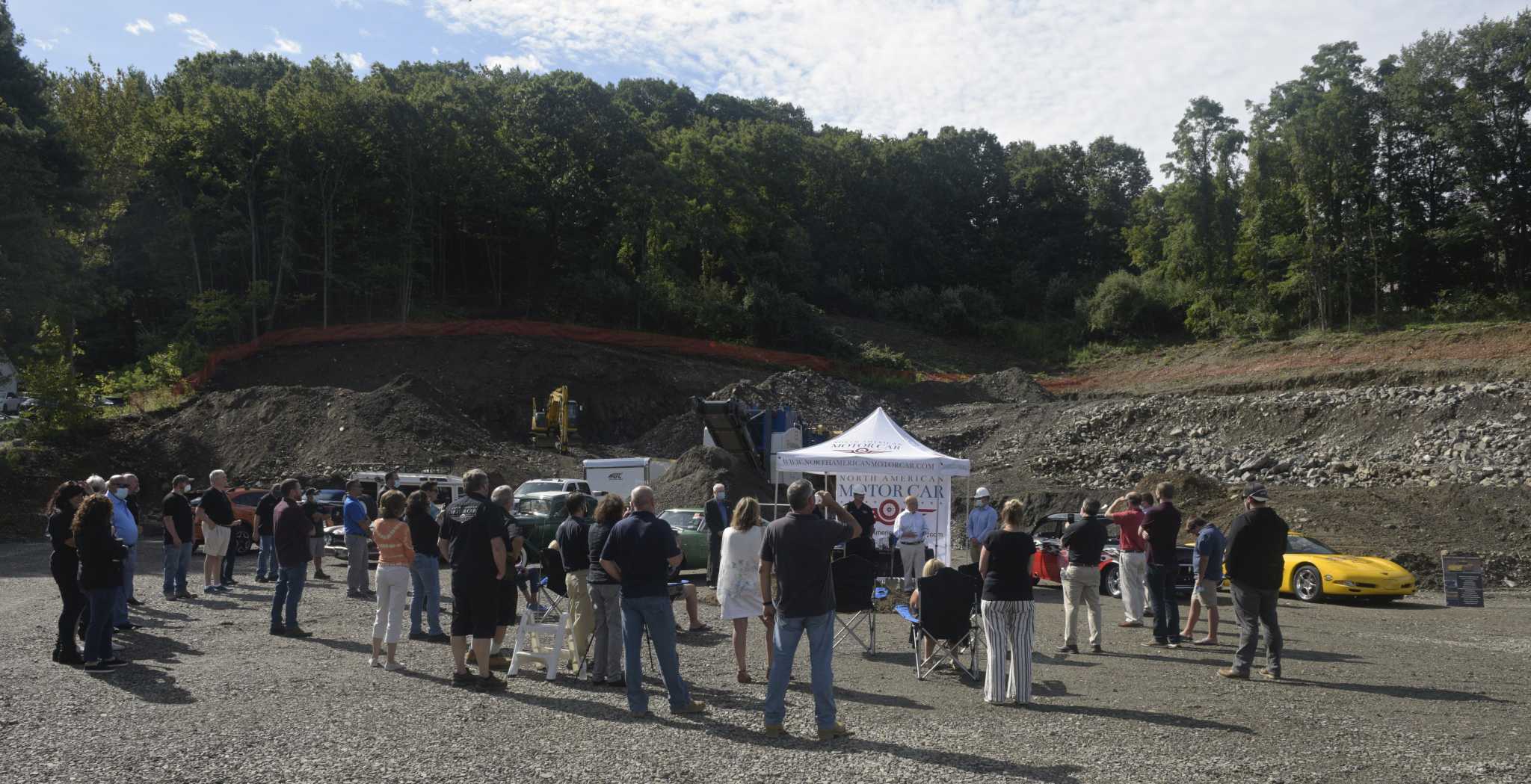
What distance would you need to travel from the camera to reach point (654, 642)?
293 inches

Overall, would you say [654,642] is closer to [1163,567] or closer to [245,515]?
[1163,567]

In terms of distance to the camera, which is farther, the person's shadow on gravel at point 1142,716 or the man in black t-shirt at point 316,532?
the man in black t-shirt at point 316,532

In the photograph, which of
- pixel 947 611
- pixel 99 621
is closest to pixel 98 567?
pixel 99 621

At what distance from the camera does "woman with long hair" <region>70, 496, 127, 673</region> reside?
8961 mm

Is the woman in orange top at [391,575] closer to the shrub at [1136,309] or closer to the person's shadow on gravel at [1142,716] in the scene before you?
the person's shadow on gravel at [1142,716]

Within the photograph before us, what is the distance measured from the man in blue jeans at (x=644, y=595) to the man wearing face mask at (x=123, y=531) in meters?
6.69

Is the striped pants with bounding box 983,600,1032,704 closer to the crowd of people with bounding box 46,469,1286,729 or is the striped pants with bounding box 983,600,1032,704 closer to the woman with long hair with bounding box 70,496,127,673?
the crowd of people with bounding box 46,469,1286,729

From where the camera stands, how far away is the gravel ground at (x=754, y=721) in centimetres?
605

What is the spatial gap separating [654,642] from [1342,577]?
12.6 metres

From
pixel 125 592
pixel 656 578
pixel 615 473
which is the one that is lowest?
pixel 125 592

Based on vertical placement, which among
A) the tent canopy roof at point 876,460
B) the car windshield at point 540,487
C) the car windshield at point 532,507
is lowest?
the car windshield at point 532,507

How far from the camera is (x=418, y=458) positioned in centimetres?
3359

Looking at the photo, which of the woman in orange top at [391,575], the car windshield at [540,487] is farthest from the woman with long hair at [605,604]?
the car windshield at [540,487]

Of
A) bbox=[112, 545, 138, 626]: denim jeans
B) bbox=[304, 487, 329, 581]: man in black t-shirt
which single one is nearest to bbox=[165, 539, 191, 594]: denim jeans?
bbox=[112, 545, 138, 626]: denim jeans
